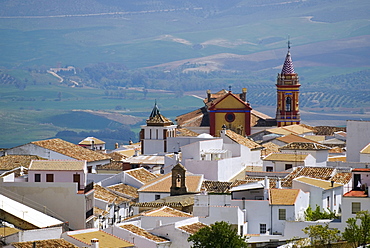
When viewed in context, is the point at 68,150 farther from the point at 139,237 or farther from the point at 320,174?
the point at 139,237

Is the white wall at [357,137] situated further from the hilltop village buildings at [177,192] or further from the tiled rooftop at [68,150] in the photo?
the tiled rooftop at [68,150]

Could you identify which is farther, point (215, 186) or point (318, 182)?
point (215, 186)

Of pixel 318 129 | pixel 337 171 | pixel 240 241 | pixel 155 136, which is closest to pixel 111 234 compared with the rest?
pixel 240 241

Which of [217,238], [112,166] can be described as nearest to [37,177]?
[217,238]

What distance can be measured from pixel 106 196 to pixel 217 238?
50.1ft

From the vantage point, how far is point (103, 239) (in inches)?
1294

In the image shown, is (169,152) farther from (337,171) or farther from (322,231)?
(322,231)

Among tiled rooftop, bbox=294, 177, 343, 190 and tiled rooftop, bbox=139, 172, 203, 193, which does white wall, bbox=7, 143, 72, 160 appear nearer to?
tiled rooftop, bbox=139, 172, 203, 193

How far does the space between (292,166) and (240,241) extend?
19470 millimetres

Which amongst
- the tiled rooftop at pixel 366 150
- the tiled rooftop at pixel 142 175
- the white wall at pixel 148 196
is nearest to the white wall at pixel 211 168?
the tiled rooftop at pixel 142 175

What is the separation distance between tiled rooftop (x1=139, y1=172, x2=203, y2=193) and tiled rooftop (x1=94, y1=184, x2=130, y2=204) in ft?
3.15

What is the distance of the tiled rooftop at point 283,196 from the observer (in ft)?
129

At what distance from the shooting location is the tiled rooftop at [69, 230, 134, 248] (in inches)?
1266

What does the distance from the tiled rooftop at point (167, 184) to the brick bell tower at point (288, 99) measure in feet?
175
